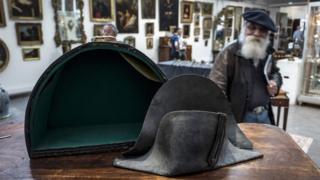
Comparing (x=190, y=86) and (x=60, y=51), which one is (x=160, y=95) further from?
(x=60, y=51)

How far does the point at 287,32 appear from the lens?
14.3 m

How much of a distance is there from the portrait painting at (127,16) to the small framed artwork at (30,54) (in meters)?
2.13

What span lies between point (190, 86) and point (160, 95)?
9cm

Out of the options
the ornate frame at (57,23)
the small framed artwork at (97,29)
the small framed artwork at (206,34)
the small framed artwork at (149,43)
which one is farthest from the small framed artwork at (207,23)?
the ornate frame at (57,23)

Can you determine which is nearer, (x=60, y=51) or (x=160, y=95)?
(x=160, y=95)

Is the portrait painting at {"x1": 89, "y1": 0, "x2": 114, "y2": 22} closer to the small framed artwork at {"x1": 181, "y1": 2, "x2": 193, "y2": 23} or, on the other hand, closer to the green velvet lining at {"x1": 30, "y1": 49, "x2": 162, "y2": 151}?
the small framed artwork at {"x1": 181, "y1": 2, "x2": 193, "y2": 23}

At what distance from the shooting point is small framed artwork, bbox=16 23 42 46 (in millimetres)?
5590

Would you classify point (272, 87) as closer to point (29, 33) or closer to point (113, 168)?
point (113, 168)

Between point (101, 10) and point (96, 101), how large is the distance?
239 inches

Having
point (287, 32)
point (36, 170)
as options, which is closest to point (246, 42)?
point (36, 170)

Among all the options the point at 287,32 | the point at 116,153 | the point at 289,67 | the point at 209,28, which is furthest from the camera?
the point at 287,32

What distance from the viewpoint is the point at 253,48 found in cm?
210

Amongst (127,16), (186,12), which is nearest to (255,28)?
(127,16)

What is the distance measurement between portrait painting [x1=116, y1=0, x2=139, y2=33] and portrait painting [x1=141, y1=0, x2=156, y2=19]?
0.28 meters
